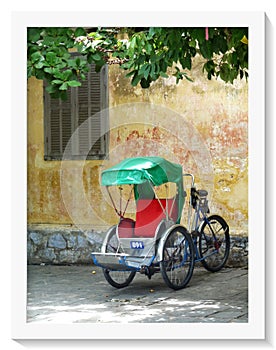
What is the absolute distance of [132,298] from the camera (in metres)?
6.93

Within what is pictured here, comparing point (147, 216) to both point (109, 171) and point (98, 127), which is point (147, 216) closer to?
point (109, 171)

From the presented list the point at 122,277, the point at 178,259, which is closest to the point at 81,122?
the point at 122,277

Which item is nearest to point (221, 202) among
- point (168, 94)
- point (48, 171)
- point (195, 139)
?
point (195, 139)

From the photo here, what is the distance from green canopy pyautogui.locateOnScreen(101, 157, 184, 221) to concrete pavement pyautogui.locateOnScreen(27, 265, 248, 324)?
2.90 feet

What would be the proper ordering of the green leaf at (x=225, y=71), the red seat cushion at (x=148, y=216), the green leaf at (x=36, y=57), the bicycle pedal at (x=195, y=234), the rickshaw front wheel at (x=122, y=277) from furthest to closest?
the bicycle pedal at (x=195, y=234)
the rickshaw front wheel at (x=122, y=277)
the red seat cushion at (x=148, y=216)
the green leaf at (x=225, y=71)
the green leaf at (x=36, y=57)

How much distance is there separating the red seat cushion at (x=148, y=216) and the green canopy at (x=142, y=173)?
111 millimetres

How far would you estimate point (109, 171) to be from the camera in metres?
7.23

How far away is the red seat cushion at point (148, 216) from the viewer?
7.29 meters

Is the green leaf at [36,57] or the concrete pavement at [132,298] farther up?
the green leaf at [36,57]

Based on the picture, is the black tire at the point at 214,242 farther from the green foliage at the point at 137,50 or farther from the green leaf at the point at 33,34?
the green leaf at the point at 33,34

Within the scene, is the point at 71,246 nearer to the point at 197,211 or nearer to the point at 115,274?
the point at 115,274

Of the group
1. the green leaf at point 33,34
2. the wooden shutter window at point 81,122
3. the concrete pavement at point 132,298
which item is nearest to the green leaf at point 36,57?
the green leaf at point 33,34

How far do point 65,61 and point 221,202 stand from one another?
8.72 ft
